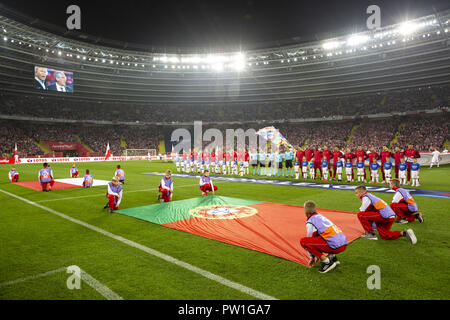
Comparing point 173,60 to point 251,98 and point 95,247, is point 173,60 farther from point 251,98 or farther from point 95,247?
point 95,247

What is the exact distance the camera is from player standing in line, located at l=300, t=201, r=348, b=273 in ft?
14.9

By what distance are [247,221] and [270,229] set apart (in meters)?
0.97

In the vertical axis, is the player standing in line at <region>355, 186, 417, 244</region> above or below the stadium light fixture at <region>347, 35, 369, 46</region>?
below

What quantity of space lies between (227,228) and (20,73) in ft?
172

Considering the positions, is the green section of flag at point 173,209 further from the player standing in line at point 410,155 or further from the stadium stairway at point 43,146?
the stadium stairway at point 43,146

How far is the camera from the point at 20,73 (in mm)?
44188

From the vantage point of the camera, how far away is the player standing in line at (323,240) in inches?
178

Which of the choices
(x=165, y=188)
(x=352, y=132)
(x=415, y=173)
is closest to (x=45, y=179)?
(x=165, y=188)

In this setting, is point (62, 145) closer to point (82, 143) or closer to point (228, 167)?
point (82, 143)

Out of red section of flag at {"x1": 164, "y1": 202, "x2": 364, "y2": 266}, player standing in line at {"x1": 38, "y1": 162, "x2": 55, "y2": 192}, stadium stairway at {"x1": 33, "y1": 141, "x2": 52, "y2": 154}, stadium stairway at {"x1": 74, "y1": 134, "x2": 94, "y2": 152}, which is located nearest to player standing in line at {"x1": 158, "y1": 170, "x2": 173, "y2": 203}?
red section of flag at {"x1": 164, "y1": 202, "x2": 364, "y2": 266}

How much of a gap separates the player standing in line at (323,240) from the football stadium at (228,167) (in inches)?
1.2

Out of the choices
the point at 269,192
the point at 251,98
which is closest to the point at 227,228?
the point at 269,192

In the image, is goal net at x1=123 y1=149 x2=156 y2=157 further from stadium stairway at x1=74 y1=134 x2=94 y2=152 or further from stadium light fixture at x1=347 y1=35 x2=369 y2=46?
→ stadium light fixture at x1=347 y1=35 x2=369 y2=46

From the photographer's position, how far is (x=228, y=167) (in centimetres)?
2245
